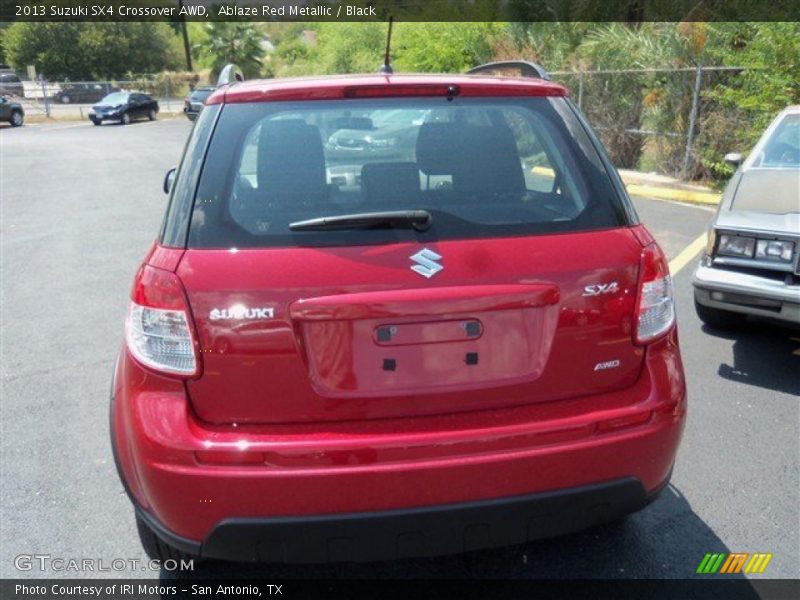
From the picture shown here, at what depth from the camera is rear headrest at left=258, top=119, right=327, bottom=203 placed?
235 centimetres

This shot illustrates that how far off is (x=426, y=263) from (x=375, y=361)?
0.33 metres

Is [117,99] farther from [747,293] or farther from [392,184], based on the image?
[392,184]

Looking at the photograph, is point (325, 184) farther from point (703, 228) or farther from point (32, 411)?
point (703, 228)

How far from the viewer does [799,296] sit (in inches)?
166

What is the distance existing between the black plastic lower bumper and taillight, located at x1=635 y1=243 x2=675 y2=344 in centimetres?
49

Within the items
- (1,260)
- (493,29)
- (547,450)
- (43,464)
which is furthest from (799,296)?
(493,29)

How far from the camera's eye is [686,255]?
24.4 feet

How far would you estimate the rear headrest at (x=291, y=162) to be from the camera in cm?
235

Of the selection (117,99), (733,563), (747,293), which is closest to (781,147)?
(747,293)

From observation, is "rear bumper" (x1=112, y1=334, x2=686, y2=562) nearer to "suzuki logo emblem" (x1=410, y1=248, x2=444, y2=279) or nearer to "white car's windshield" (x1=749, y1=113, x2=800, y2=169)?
"suzuki logo emblem" (x1=410, y1=248, x2=444, y2=279)

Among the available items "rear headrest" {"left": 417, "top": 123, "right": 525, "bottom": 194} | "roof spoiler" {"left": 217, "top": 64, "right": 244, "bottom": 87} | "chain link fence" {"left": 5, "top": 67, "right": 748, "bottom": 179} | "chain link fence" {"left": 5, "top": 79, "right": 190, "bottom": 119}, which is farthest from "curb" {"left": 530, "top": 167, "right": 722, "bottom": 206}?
"chain link fence" {"left": 5, "top": 79, "right": 190, "bottom": 119}

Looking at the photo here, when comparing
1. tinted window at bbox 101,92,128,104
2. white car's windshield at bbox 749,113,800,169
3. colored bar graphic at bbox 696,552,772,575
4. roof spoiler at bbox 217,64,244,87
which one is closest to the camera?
colored bar graphic at bbox 696,552,772,575

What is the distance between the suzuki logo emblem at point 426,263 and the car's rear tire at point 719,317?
3.54m

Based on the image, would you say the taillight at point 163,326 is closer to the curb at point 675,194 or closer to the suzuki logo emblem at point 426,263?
the suzuki logo emblem at point 426,263
